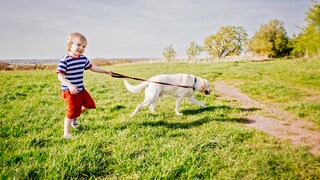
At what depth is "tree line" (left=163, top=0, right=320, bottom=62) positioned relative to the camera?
2438cm

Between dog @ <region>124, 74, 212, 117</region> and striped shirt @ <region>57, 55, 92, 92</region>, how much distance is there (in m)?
1.50

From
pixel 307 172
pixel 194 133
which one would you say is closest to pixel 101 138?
pixel 194 133

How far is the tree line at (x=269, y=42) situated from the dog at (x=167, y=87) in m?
25.2

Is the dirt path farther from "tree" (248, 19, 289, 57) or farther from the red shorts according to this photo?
"tree" (248, 19, 289, 57)

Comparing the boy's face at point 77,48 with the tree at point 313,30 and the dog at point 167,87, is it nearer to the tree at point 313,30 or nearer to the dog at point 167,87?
the dog at point 167,87

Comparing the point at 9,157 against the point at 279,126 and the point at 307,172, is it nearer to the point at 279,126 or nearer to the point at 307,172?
the point at 307,172

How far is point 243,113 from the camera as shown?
6109 mm

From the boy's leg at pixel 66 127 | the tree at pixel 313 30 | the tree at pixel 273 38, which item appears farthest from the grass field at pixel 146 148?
the tree at pixel 273 38

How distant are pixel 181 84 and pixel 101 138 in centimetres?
315

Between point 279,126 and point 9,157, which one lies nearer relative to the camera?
point 9,157

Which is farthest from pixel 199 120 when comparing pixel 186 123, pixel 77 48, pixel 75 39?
pixel 75 39

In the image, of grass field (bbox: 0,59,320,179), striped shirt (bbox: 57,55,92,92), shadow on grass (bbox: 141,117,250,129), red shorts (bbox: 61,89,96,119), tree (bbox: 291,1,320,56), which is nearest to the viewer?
grass field (bbox: 0,59,320,179)

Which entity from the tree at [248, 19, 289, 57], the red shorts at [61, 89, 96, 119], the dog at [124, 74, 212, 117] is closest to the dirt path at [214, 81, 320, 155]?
the dog at [124, 74, 212, 117]

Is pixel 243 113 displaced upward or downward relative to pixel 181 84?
downward
